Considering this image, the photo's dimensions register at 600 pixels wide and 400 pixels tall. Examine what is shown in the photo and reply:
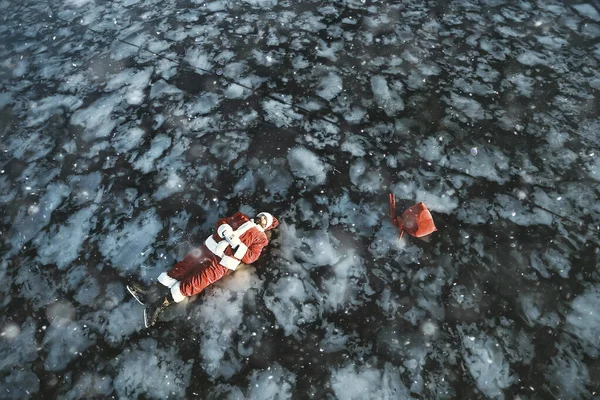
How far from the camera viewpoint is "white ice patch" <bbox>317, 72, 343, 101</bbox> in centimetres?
300

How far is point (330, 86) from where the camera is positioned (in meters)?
3.05

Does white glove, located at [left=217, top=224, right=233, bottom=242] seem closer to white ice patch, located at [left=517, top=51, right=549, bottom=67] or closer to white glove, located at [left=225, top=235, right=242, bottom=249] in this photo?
white glove, located at [left=225, top=235, right=242, bottom=249]

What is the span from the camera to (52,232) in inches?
96.0

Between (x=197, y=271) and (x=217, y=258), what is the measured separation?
12cm

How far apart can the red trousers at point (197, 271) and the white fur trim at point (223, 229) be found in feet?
0.47

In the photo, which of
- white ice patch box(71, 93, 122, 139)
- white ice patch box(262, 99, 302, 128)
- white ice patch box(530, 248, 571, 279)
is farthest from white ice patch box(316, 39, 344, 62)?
white ice patch box(530, 248, 571, 279)

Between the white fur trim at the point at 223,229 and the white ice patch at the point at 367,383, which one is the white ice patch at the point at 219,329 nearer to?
the white fur trim at the point at 223,229

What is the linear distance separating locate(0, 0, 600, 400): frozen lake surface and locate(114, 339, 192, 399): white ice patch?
0.01 m

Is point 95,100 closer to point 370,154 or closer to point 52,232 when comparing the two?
point 52,232

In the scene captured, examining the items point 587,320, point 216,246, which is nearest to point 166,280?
point 216,246

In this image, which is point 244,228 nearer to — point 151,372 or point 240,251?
point 240,251

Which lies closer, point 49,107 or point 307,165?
point 307,165

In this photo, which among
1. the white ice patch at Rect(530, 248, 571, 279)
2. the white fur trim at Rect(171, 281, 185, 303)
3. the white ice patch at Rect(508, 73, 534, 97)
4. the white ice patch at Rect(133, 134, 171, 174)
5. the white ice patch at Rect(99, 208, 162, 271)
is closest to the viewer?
the white fur trim at Rect(171, 281, 185, 303)

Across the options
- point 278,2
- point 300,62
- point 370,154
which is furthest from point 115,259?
point 278,2
